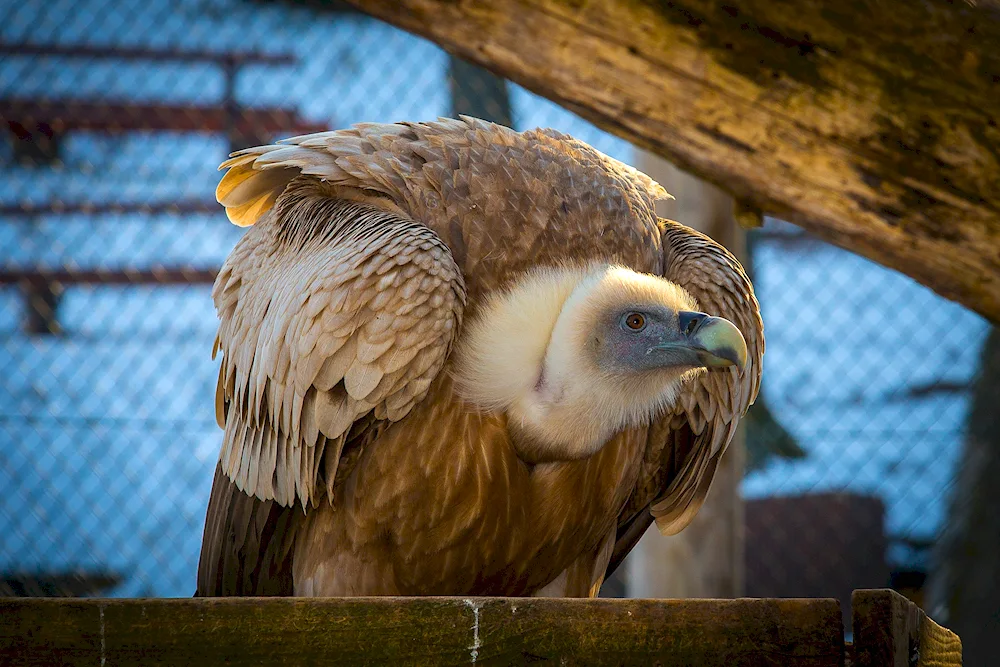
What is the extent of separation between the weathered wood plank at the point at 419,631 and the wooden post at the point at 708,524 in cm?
305

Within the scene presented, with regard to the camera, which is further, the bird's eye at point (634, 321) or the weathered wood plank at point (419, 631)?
the bird's eye at point (634, 321)

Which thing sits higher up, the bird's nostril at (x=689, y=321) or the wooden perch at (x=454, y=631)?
the bird's nostril at (x=689, y=321)

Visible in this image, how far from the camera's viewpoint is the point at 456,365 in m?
2.50

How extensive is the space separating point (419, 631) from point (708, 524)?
10.8 ft

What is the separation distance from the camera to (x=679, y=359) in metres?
2.51

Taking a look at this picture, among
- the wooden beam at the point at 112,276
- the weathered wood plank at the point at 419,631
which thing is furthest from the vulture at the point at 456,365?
the wooden beam at the point at 112,276

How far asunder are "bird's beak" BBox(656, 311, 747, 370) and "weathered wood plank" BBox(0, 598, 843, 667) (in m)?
0.81

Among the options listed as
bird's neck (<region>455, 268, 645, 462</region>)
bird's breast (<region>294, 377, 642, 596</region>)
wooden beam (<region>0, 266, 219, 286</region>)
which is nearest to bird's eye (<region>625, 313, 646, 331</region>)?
bird's neck (<region>455, 268, 645, 462</region>)

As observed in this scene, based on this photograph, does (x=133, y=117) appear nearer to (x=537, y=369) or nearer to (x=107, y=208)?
(x=107, y=208)

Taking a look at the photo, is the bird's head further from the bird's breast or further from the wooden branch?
the wooden branch

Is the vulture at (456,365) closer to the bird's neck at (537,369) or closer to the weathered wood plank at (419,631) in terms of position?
the bird's neck at (537,369)

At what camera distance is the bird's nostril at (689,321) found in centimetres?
246

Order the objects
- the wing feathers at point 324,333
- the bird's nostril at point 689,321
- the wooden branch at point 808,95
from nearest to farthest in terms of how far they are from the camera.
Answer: the wing feathers at point 324,333 → the bird's nostril at point 689,321 → the wooden branch at point 808,95

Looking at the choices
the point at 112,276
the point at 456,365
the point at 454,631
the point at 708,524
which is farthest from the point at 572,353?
the point at 112,276
